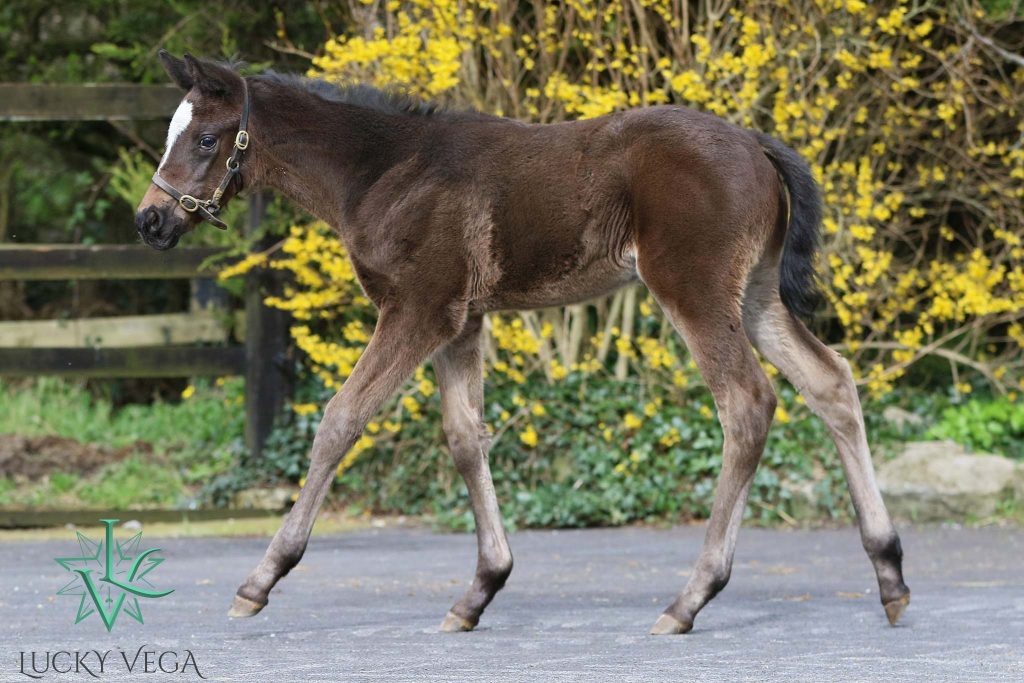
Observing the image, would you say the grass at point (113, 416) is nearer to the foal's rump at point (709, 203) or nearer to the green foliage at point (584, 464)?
the green foliage at point (584, 464)

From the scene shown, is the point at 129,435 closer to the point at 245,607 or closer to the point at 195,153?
the point at 195,153

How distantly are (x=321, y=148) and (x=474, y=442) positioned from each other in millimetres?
1383

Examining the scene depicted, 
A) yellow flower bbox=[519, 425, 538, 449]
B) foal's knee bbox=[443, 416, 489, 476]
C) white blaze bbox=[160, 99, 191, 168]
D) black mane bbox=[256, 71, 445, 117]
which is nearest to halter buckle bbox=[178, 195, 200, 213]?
white blaze bbox=[160, 99, 191, 168]

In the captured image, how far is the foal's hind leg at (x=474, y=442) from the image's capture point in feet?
19.1

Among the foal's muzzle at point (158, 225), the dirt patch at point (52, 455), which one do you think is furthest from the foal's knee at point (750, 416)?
the dirt patch at point (52, 455)

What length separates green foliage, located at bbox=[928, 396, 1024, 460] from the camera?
33.1 feet

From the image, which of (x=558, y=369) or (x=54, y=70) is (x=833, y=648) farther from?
(x=54, y=70)

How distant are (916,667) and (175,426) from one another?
8468 mm

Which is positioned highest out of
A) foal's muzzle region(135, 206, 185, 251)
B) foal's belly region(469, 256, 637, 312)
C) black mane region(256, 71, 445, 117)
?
black mane region(256, 71, 445, 117)

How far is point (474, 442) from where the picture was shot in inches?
236

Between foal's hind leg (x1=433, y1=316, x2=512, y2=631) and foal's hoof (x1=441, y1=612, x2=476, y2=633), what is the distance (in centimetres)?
11

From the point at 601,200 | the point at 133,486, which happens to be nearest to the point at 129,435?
the point at 133,486

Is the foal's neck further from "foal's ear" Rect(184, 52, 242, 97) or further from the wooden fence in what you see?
the wooden fence

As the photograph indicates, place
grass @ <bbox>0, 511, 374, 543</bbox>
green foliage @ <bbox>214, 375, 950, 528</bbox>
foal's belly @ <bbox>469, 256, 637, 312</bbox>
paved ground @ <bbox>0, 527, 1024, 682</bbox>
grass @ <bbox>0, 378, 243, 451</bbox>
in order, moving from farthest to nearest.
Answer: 1. grass @ <bbox>0, 378, 243, 451</bbox>
2. green foliage @ <bbox>214, 375, 950, 528</bbox>
3. grass @ <bbox>0, 511, 374, 543</bbox>
4. foal's belly @ <bbox>469, 256, 637, 312</bbox>
5. paved ground @ <bbox>0, 527, 1024, 682</bbox>
